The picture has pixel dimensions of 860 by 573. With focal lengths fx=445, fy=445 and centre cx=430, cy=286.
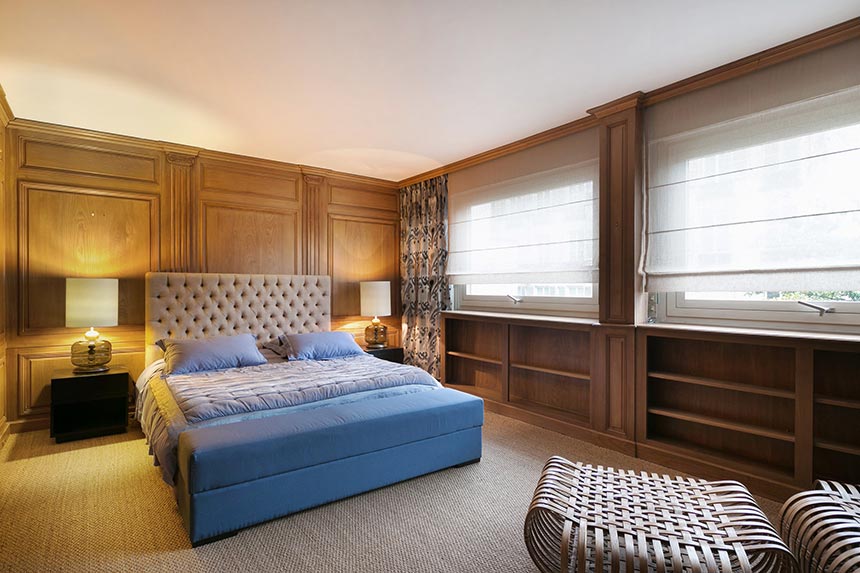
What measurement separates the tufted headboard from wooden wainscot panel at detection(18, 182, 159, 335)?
0.26 m

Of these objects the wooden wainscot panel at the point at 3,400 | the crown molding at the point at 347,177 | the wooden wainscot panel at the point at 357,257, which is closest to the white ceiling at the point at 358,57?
the crown molding at the point at 347,177

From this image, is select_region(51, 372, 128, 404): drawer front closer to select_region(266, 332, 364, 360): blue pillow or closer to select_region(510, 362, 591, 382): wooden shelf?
select_region(266, 332, 364, 360): blue pillow

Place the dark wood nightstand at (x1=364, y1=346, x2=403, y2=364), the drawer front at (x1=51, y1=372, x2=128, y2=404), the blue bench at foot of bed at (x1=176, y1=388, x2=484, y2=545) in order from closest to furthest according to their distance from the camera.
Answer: the blue bench at foot of bed at (x1=176, y1=388, x2=484, y2=545), the drawer front at (x1=51, y1=372, x2=128, y2=404), the dark wood nightstand at (x1=364, y1=346, x2=403, y2=364)

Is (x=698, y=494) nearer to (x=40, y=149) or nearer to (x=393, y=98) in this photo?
(x=393, y=98)

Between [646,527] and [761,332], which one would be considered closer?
[646,527]

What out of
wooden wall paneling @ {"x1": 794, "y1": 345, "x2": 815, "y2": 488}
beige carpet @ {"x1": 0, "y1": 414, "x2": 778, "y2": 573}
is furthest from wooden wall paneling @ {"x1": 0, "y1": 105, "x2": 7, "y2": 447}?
wooden wall paneling @ {"x1": 794, "y1": 345, "x2": 815, "y2": 488}

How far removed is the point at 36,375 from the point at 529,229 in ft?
14.8

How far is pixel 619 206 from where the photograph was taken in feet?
11.0

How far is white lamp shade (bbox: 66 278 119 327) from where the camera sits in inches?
141

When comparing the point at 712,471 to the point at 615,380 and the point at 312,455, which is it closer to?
the point at 615,380

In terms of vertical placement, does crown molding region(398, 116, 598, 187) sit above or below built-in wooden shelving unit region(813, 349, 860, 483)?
above

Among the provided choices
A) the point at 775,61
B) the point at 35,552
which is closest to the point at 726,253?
the point at 775,61

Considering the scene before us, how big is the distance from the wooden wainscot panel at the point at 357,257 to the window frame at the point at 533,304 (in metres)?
1.02

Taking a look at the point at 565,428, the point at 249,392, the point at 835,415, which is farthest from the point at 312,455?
the point at 835,415
